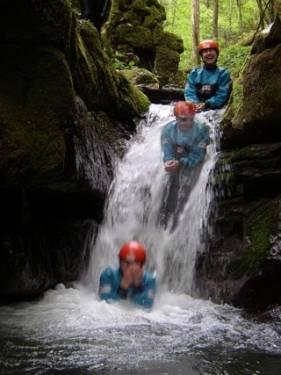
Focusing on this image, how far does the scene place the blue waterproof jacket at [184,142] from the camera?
22.6 feet

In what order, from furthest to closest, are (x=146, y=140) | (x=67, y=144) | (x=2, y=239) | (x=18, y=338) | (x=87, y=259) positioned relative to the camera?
(x=146, y=140) → (x=87, y=259) → (x=2, y=239) → (x=67, y=144) → (x=18, y=338)

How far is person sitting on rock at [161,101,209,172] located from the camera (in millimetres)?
6875

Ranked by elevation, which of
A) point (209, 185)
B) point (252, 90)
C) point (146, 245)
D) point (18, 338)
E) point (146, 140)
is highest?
point (252, 90)

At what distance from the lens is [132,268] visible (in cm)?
512

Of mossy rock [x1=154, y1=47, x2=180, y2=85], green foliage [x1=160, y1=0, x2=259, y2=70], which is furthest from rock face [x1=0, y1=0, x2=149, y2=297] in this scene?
green foliage [x1=160, y1=0, x2=259, y2=70]

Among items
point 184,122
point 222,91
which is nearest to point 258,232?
point 184,122

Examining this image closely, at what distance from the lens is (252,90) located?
21.3ft

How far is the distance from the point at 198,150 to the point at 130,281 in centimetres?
242

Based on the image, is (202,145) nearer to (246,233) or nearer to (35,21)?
(246,233)

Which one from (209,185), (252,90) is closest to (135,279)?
(209,185)

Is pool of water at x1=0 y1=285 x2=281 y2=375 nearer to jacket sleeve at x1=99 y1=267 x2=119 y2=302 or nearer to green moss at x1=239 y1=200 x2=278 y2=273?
jacket sleeve at x1=99 y1=267 x2=119 y2=302

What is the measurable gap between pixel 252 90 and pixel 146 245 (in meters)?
2.44

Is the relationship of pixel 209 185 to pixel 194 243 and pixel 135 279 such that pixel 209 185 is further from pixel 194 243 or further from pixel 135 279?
pixel 135 279

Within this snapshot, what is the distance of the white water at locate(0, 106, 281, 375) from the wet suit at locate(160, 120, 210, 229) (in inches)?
4.6
